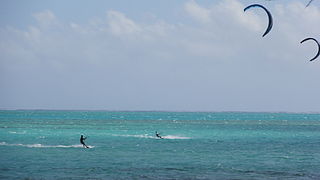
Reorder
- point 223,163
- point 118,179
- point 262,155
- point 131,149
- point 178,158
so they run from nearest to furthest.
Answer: point 118,179
point 223,163
point 178,158
point 262,155
point 131,149

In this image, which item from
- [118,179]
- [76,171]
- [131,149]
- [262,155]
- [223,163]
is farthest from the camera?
[131,149]

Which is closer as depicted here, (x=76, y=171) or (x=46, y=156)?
(x=76, y=171)

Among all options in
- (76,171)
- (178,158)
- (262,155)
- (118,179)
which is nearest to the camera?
(118,179)

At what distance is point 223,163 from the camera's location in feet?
103

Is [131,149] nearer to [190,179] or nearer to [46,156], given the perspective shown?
[46,156]

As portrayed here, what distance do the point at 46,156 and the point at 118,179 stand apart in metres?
10.1

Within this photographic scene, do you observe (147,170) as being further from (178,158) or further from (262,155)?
(262,155)

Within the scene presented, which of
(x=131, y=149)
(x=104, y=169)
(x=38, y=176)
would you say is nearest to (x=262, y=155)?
(x=131, y=149)

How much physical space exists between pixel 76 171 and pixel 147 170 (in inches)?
132

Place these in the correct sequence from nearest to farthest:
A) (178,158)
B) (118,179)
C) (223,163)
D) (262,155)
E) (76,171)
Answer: (118,179), (76,171), (223,163), (178,158), (262,155)

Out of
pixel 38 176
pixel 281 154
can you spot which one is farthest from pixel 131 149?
pixel 38 176

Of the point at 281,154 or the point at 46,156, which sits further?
the point at 281,154

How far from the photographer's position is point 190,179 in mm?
25047

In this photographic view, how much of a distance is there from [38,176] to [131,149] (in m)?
14.3
